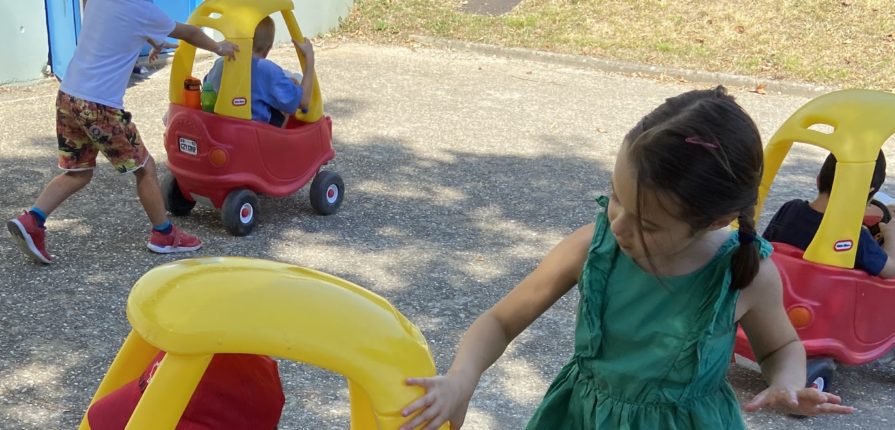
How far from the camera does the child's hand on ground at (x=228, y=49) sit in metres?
4.36

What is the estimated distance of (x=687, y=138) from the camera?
5.08 ft

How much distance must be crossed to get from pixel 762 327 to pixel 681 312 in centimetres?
16

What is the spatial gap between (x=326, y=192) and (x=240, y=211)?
49 cm

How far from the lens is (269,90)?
188 inches

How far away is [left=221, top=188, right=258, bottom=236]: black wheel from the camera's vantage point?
14.9 ft

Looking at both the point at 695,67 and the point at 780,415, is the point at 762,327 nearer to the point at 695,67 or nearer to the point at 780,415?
the point at 780,415

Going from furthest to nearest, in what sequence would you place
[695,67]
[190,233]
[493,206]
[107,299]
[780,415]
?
[695,67]
[493,206]
[190,233]
[107,299]
[780,415]

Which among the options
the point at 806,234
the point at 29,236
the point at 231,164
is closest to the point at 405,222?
the point at 231,164

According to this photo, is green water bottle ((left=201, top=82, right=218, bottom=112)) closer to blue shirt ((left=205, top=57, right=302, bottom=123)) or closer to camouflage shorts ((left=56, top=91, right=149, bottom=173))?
blue shirt ((left=205, top=57, right=302, bottom=123))

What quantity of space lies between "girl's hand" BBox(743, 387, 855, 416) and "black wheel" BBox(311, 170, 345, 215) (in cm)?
340

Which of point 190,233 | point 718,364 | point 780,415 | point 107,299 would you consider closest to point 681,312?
point 718,364

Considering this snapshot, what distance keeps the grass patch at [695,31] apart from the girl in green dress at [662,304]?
7246 mm

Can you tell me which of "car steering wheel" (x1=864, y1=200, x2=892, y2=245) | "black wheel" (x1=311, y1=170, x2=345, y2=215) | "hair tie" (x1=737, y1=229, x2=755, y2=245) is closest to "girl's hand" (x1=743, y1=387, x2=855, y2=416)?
"hair tie" (x1=737, y1=229, x2=755, y2=245)

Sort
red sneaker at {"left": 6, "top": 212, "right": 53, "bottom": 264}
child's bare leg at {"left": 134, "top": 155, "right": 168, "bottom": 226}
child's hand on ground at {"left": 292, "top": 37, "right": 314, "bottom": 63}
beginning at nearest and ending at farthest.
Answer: red sneaker at {"left": 6, "top": 212, "right": 53, "bottom": 264}, child's bare leg at {"left": 134, "top": 155, "right": 168, "bottom": 226}, child's hand on ground at {"left": 292, "top": 37, "right": 314, "bottom": 63}
